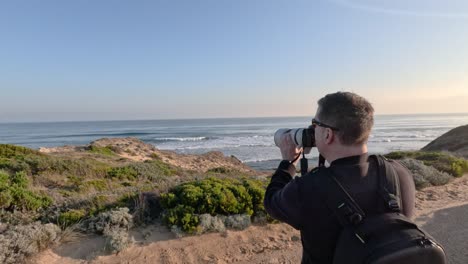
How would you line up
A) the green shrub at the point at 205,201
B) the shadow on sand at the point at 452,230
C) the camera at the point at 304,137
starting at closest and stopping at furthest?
the camera at the point at 304,137, the shadow on sand at the point at 452,230, the green shrub at the point at 205,201

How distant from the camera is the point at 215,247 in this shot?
16.1 feet

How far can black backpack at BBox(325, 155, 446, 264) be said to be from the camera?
141cm

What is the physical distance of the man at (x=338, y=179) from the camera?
1.59 m

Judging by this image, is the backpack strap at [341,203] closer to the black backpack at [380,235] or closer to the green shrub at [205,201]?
the black backpack at [380,235]

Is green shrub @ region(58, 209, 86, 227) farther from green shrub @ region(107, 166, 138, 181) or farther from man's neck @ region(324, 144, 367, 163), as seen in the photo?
green shrub @ region(107, 166, 138, 181)

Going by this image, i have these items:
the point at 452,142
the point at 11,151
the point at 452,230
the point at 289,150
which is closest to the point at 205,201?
the point at 289,150

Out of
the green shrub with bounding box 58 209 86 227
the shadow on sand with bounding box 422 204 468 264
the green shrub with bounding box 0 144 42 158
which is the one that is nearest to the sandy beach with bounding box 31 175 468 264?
the shadow on sand with bounding box 422 204 468 264

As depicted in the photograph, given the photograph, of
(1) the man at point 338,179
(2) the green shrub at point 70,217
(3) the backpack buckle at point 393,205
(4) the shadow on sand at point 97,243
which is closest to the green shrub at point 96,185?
(2) the green shrub at point 70,217

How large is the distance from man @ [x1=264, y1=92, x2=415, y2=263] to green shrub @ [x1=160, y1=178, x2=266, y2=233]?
3.64 meters

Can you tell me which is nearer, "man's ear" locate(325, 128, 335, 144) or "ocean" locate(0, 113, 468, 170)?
"man's ear" locate(325, 128, 335, 144)

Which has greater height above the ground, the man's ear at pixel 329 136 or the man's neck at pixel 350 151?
the man's ear at pixel 329 136

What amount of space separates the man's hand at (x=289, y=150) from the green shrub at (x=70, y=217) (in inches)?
165

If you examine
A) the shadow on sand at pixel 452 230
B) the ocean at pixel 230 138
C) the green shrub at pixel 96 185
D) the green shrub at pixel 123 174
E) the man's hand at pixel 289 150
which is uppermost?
the man's hand at pixel 289 150

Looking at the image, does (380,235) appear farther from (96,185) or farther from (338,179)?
(96,185)
